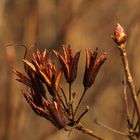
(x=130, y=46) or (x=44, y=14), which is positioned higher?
(x=44, y=14)

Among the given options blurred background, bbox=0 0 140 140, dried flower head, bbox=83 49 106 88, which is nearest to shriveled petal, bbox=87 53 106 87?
dried flower head, bbox=83 49 106 88

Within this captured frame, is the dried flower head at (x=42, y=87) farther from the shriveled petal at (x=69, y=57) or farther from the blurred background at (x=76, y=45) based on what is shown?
the blurred background at (x=76, y=45)

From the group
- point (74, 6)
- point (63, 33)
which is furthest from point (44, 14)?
point (63, 33)

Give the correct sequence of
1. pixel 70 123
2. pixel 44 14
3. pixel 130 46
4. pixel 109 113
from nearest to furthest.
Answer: pixel 70 123
pixel 130 46
pixel 109 113
pixel 44 14

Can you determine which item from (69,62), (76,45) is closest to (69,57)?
(69,62)

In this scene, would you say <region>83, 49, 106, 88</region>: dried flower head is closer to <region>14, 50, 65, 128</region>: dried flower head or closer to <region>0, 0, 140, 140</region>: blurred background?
<region>14, 50, 65, 128</region>: dried flower head

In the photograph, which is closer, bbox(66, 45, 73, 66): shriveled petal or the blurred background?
bbox(66, 45, 73, 66): shriveled petal

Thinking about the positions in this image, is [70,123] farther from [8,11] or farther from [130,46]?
[8,11]
